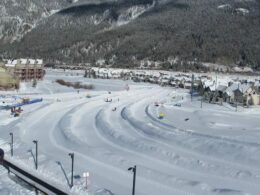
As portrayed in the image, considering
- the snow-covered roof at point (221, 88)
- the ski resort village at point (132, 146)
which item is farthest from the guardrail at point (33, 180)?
the snow-covered roof at point (221, 88)


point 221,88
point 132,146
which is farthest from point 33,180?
point 221,88

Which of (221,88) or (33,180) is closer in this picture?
(33,180)

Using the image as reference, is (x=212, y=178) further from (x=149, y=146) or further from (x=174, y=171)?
(x=149, y=146)

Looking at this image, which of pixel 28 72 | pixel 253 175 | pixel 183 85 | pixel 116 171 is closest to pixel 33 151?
pixel 116 171

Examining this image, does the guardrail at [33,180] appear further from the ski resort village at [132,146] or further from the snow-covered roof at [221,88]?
the snow-covered roof at [221,88]

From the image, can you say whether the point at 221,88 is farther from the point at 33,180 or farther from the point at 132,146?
the point at 33,180

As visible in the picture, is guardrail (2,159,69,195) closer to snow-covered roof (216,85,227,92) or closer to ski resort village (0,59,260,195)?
ski resort village (0,59,260,195)

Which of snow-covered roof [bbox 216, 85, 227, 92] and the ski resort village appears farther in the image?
snow-covered roof [bbox 216, 85, 227, 92]

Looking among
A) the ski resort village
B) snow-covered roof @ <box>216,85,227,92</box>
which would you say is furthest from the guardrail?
snow-covered roof @ <box>216,85,227,92</box>
